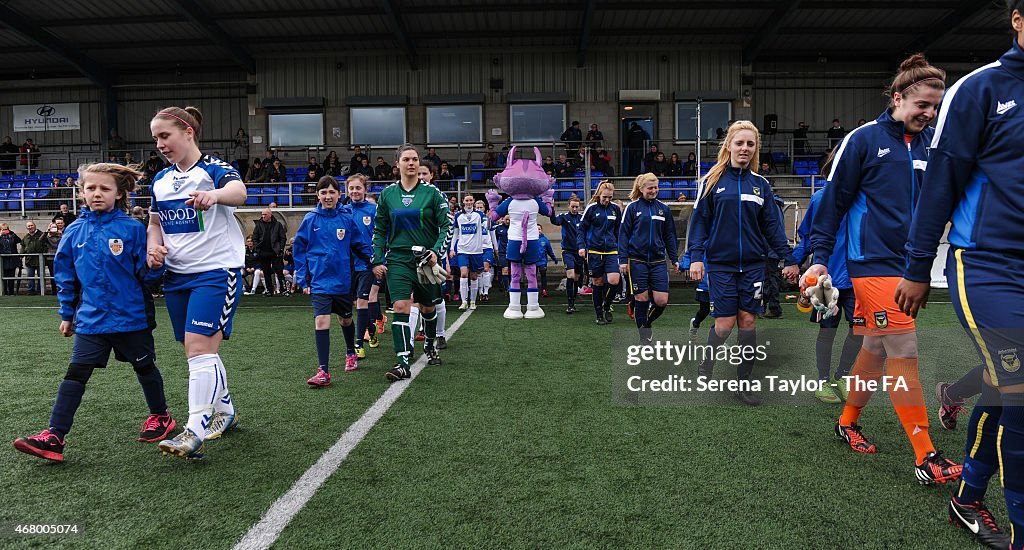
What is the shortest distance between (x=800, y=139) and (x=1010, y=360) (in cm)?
2210

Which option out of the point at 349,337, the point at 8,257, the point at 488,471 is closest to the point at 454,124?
the point at 8,257

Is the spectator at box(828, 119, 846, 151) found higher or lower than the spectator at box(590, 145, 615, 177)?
higher

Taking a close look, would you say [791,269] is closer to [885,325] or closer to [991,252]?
[885,325]

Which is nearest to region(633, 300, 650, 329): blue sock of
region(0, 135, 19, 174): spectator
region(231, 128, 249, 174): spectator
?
region(231, 128, 249, 174): spectator

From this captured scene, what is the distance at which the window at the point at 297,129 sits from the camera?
23.6m

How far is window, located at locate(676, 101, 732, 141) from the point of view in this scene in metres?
23.0

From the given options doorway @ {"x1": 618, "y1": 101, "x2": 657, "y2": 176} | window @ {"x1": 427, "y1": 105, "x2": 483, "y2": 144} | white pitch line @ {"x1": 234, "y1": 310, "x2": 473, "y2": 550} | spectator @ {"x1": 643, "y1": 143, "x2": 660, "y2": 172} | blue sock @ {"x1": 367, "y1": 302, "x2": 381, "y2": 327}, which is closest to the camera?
white pitch line @ {"x1": 234, "y1": 310, "x2": 473, "y2": 550}

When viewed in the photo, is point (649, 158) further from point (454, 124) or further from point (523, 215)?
point (523, 215)

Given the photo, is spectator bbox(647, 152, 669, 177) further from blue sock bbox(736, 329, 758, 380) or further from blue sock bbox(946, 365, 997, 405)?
blue sock bbox(946, 365, 997, 405)

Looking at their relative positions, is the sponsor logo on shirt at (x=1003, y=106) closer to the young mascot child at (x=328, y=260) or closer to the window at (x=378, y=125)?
the young mascot child at (x=328, y=260)

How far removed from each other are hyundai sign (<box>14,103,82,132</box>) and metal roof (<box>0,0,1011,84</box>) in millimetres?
1650

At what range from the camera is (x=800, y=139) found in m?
21.9

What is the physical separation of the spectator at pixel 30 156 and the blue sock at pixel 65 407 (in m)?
24.2

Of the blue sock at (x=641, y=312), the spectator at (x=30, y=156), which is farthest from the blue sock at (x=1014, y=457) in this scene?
the spectator at (x=30, y=156)
